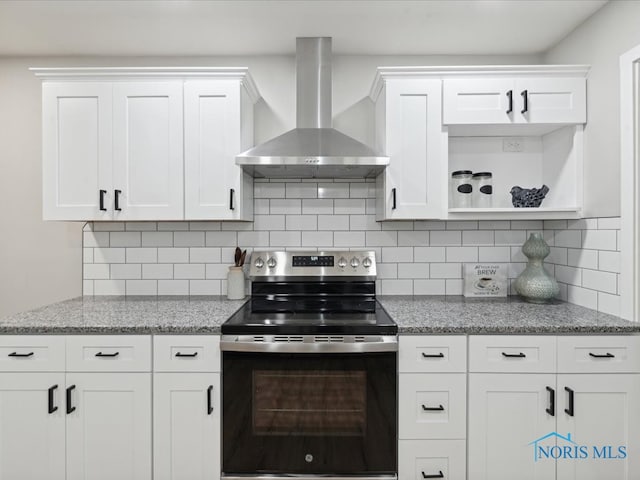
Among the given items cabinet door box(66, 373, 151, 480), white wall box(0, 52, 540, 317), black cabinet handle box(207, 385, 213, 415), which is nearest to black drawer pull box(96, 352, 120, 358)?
cabinet door box(66, 373, 151, 480)

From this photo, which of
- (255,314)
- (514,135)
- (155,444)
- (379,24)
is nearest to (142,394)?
(155,444)

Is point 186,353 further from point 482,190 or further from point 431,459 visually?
point 482,190

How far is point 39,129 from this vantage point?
2.64 metres

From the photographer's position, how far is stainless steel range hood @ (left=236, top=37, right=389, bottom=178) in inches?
83.7

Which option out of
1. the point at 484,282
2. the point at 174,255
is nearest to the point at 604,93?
→ the point at 484,282

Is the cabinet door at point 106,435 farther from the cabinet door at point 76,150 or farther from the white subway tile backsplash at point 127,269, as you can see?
the cabinet door at point 76,150

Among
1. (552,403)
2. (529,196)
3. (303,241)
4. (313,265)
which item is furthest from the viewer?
(303,241)

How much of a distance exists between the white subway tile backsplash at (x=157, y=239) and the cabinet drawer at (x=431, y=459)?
5.94 ft

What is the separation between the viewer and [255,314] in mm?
2119

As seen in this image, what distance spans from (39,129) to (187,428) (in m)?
2.14

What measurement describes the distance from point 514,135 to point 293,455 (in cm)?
224

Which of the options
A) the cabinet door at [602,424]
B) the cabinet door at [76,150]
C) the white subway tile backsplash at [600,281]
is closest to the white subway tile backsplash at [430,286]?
the white subway tile backsplash at [600,281]

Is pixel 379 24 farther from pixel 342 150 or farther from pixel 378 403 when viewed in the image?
pixel 378 403

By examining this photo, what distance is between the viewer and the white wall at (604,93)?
1.96m
